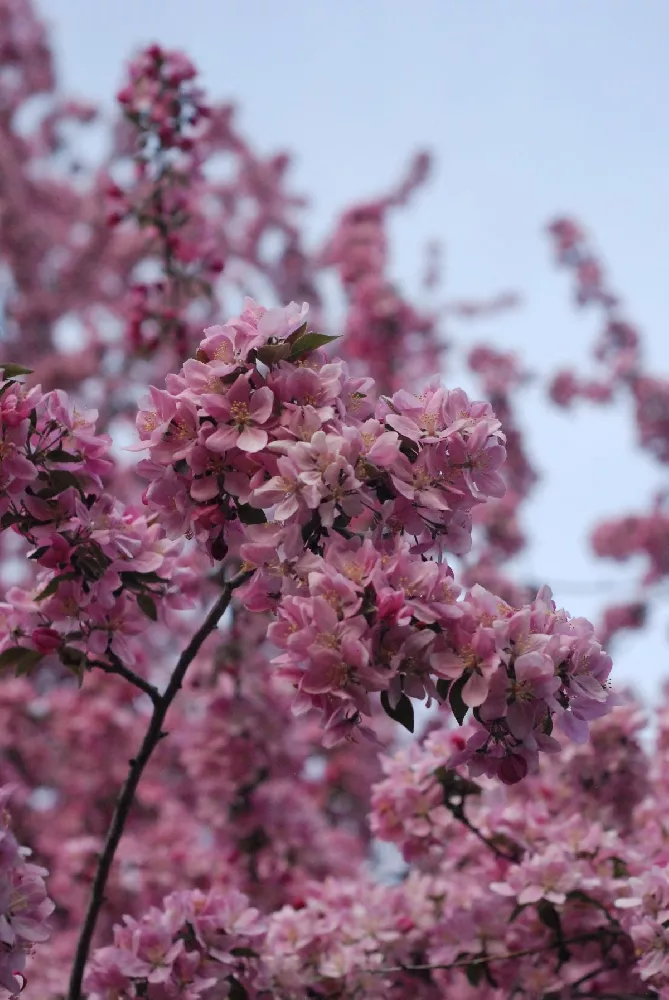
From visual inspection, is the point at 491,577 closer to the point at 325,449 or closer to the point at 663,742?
the point at 663,742

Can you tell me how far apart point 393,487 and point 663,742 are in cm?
203

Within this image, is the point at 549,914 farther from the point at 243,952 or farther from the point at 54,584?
the point at 54,584

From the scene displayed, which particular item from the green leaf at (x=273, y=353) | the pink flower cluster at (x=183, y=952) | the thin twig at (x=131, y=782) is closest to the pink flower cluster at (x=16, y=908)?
the thin twig at (x=131, y=782)

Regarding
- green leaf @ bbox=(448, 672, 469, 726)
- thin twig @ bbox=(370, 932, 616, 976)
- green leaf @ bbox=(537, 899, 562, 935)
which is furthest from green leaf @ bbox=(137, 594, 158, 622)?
green leaf @ bbox=(537, 899, 562, 935)

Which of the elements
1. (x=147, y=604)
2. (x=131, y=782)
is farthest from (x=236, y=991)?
(x=147, y=604)

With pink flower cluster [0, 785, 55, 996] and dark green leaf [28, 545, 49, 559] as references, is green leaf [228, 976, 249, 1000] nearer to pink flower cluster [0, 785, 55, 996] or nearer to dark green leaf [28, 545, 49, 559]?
pink flower cluster [0, 785, 55, 996]

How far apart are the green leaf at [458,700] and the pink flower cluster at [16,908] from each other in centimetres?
81

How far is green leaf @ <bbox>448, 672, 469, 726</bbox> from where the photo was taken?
4.74 ft

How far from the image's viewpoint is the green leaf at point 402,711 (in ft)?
4.74

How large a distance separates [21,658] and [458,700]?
0.92m

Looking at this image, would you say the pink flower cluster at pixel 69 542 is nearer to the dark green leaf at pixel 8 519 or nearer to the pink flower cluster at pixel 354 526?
the dark green leaf at pixel 8 519

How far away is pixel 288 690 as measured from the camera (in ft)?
13.0

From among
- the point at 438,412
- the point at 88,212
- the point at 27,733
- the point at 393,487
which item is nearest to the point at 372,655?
the point at 393,487

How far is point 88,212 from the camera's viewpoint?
29.6 ft
